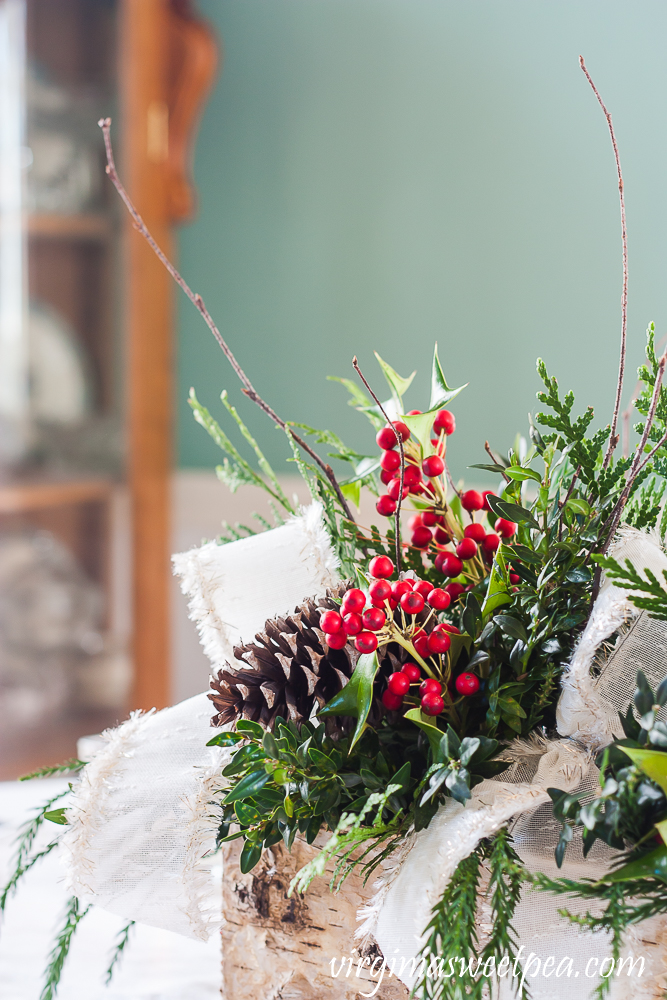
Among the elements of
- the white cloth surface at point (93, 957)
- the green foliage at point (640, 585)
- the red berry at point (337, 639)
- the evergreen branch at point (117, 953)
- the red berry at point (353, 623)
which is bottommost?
the white cloth surface at point (93, 957)

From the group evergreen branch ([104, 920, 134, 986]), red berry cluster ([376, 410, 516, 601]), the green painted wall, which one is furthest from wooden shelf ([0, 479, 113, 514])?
red berry cluster ([376, 410, 516, 601])

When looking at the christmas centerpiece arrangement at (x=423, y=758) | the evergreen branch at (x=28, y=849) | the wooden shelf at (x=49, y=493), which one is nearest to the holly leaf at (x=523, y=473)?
the christmas centerpiece arrangement at (x=423, y=758)

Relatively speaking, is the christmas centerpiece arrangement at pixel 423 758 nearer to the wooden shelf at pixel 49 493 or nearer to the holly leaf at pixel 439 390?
the holly leaf at pixel 439 390

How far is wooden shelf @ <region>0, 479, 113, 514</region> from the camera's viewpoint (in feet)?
4.35

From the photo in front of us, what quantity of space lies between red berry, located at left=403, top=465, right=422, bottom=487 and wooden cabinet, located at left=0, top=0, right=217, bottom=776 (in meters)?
1.09

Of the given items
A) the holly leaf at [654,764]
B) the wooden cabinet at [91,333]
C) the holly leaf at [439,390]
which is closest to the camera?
the holly leaf at [654,764]

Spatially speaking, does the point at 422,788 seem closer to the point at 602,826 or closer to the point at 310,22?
the point at 602,826

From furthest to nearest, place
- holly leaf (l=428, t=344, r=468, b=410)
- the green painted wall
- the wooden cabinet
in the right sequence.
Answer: the wooden cabinet, the green painted wall, holly leaf (l=428, t=344, r=468, b=410)

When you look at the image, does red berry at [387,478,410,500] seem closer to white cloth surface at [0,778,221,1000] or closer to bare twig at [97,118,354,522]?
bare twig at [97,118,354,522]

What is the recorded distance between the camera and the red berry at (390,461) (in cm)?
36

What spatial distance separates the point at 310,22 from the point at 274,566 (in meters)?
1.34

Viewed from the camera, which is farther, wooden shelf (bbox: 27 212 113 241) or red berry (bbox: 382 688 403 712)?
wooden shelf (bbox: 27 212 113 241)

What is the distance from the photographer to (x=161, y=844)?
0.33 metres

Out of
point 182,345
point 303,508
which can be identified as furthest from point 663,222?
point 303,508
